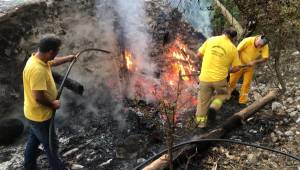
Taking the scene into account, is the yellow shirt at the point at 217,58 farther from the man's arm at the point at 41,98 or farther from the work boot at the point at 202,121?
the man's arm at the point at 41,98

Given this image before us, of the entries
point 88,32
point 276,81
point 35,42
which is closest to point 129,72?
point 88,32

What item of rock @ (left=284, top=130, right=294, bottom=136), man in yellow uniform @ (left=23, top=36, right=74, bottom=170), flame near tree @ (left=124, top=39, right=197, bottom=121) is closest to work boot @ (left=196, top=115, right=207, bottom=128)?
flame near tree @ (left=124, top=39, right=197, bottom=121)

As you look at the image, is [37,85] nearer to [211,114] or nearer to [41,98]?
[41,98]

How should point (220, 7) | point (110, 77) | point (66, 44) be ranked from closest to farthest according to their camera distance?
point (66, 44) → point (110, 77) → point (220, 7)

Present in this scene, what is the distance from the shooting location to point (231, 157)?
5898 millimetres

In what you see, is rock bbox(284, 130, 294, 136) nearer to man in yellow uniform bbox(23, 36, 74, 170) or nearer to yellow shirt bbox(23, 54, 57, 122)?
man in yellow uniform bbox(23, 36, 74, 170)

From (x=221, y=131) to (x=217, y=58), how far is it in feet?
3.76

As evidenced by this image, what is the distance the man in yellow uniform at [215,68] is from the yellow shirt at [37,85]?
246cm

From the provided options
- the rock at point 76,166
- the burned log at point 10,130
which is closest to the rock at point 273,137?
the rock at point 76,166

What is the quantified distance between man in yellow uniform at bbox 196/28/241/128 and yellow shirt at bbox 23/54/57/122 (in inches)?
96.8

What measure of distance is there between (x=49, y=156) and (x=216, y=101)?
291 centimetres

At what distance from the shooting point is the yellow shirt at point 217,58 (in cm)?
642

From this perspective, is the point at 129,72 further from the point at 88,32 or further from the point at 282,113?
the point at 282,113

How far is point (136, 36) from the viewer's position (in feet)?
27.8
